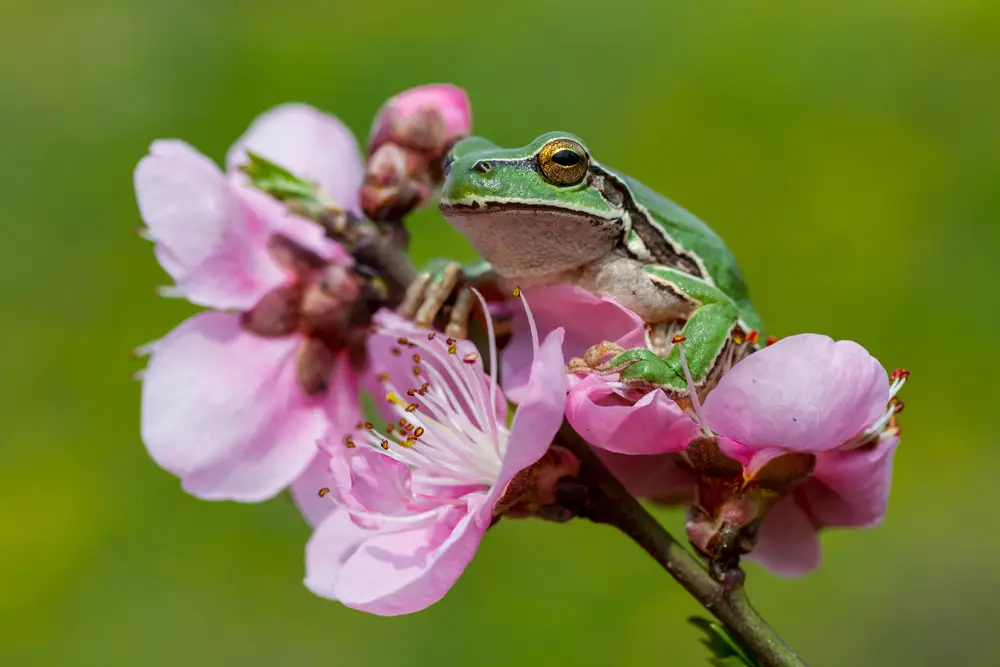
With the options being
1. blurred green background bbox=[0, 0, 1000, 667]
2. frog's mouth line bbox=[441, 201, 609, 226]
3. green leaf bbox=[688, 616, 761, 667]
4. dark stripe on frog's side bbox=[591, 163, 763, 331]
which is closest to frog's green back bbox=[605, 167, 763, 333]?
dark stripe on frog's side bbox=[591, 163, 763, 331]

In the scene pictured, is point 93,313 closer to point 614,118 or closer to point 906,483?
point 614,118

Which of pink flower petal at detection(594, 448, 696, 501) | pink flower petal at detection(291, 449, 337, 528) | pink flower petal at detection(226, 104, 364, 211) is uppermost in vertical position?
pink flower petal at detection(226, 104, 364, 211)

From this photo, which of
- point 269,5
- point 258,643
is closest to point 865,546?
point 258,643

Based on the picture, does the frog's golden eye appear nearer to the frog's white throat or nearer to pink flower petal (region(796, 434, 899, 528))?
the frog's white throat

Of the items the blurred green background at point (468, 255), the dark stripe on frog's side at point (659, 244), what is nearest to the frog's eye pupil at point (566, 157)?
the dark stripe on frog's side at point (659, 244)

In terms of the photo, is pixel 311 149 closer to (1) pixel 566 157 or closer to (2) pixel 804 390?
(1) pixel 566 157
